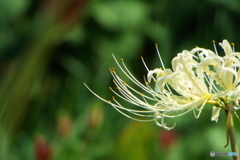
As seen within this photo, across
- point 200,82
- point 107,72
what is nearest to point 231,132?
point 200,82

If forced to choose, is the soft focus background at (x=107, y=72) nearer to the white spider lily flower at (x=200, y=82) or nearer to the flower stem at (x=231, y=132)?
the white spider lily flower at (x=200, y=82)

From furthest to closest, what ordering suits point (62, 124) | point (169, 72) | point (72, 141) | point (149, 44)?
1. point (149, 44)
2. point (72, 141)
3. point (62, 124)
4. point (169, 72)

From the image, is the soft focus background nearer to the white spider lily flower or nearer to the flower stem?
the white spider lily flower

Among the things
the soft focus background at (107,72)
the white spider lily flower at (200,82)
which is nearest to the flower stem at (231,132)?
the white spider lily flower at (200,82)

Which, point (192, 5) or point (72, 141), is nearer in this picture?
point (72, 141)

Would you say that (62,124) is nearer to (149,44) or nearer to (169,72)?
(169,72)

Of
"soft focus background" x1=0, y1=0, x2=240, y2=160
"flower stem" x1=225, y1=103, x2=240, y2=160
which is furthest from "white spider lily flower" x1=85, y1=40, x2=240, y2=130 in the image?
"soft focus background" x1=0, y1=0, x2=240, y2=160

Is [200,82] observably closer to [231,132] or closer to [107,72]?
[231,132]

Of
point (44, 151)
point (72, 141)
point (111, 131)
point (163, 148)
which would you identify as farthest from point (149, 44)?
point (44, 151)
